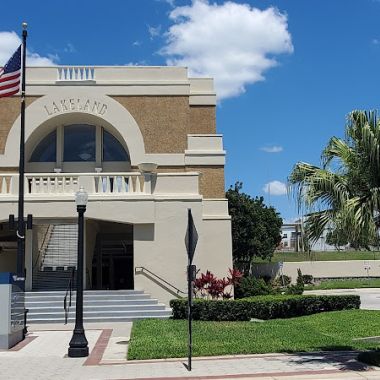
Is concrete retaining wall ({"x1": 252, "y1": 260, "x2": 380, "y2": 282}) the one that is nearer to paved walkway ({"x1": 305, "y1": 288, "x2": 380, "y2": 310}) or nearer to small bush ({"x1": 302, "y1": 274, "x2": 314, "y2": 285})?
small bush ({"x1": 302, "y1": 274, "x2": 314, "y2": 285})

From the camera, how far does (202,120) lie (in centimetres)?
2897

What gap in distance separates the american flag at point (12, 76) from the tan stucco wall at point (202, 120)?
37.4ft

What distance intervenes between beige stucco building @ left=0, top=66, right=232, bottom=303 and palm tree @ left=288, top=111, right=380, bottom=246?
1148 centimetres

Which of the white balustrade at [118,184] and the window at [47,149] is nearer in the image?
the white balustrade at [118,184]

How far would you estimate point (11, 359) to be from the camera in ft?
41.1

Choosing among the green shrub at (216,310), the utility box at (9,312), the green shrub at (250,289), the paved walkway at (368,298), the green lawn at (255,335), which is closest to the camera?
the green lawn at (255,335)

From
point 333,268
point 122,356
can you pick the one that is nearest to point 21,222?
point 122,356

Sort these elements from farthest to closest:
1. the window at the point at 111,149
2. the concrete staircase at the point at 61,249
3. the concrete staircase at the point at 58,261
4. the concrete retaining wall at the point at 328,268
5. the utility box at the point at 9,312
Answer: the concrete retaining wall at the point at 328,268 → the window at the point at 111,149 → the concrete staircase at the point at 61,249 → the concrete staircase at the point at 58,261 → the utility box at the point at 9,312

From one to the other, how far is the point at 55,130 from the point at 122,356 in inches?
697

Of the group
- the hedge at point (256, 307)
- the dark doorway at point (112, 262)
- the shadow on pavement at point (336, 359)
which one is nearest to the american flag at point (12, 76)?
the hedge at point (256, 307)

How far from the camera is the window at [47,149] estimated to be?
28422 mm

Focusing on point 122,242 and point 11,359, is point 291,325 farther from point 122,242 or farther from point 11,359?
point 122,242

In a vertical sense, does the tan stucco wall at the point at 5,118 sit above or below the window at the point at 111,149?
above

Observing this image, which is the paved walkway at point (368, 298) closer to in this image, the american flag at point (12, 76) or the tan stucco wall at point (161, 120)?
the tan stucco wall at point (161, 120)
